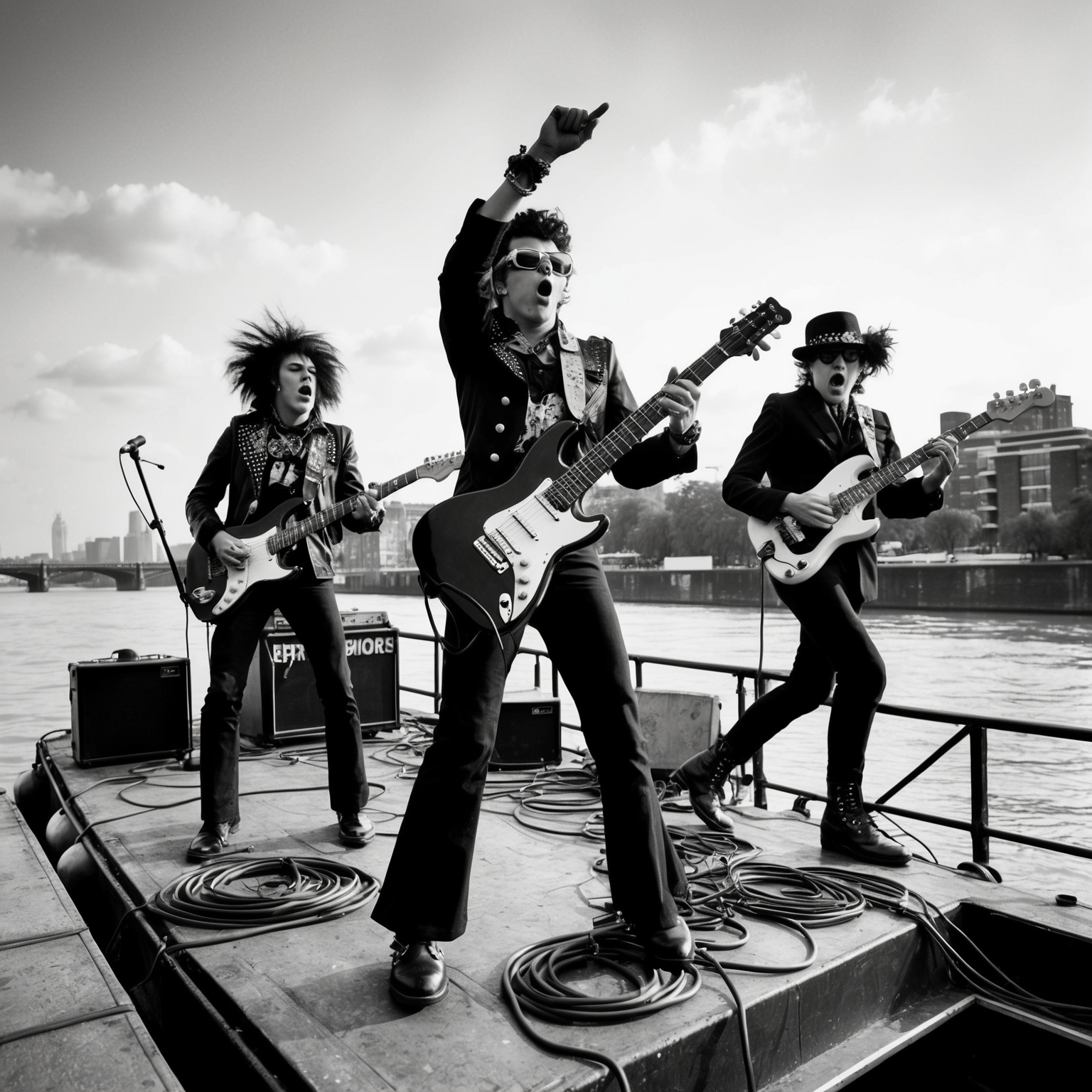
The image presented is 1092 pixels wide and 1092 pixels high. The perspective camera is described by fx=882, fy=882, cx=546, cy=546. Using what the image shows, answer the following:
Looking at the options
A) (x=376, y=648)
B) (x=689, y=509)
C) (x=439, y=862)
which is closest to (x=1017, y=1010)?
(x=439, y=862)

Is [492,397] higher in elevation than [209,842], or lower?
higher

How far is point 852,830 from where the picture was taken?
3377 millimetres

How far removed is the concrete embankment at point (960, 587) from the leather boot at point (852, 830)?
39.2 metres

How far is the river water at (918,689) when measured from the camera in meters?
11.4

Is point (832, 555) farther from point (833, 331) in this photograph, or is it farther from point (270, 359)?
point (270, 359)

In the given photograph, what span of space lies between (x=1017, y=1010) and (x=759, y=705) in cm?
140

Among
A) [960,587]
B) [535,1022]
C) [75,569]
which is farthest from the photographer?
[75,569]

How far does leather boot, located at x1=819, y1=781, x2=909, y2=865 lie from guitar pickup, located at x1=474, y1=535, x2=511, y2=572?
1.87 m

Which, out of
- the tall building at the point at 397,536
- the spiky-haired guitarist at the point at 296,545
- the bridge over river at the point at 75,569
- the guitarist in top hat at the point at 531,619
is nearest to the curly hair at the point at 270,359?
the spiky-haired guitarist at the point at 296,545

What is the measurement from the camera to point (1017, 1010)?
2549 millimetres

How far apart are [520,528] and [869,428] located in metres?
2.06

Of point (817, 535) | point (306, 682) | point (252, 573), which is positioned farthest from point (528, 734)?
point (817, 535)

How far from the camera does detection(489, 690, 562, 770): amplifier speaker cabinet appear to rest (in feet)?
16.9

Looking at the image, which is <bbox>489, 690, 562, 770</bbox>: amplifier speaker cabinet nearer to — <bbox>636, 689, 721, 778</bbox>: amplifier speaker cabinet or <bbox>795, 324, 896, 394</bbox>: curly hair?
<bbox>636, 689, 721, 778</bbox>: amplifier speaker cabinet
